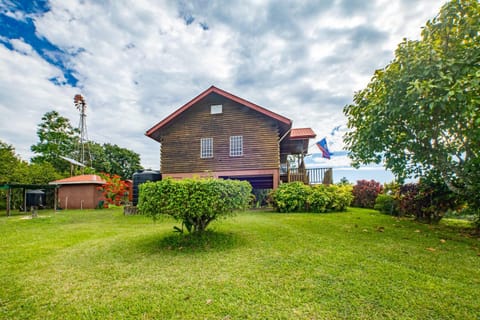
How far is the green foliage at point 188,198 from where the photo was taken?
4.00 meters

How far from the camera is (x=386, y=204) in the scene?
9.77m

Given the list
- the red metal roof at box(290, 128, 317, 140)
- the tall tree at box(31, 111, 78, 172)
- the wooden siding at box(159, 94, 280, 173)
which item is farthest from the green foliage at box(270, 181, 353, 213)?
the tall tree at box(31, 111, 78, 172)

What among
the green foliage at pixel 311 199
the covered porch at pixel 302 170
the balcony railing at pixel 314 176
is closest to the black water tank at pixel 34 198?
the green foliage at pixel 311 199

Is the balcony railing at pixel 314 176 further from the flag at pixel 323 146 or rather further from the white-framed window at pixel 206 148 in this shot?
the white-framed window at pixel 206 148

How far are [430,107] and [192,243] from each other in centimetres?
527

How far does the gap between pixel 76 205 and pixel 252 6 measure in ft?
58.6

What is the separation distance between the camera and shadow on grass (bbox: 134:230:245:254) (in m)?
4.28

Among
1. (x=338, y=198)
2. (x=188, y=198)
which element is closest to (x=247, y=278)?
(x=188, y=198)

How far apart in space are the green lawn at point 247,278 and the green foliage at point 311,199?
4273 mm

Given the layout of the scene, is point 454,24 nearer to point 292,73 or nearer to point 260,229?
point 260,229

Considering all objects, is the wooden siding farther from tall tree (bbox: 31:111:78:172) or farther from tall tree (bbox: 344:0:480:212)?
tall tree (bbox: 31:111:78:172)

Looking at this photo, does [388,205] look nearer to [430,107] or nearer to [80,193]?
[430,107]

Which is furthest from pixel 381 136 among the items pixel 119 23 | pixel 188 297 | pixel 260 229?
pixel 119 23

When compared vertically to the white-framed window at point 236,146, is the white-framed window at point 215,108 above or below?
above
